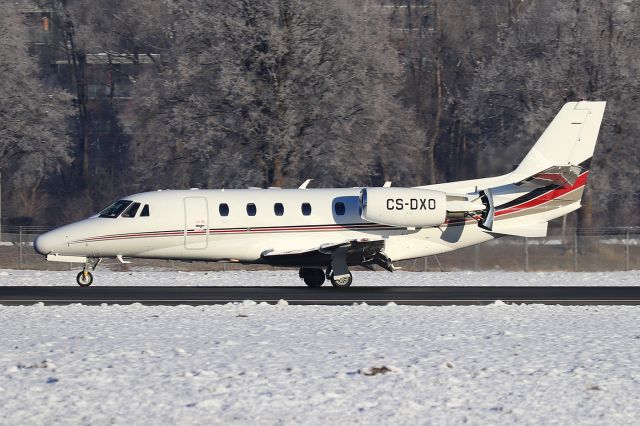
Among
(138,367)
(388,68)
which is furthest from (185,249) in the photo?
(388,68)

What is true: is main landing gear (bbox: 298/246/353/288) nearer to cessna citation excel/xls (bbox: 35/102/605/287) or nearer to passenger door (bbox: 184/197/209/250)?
cessna citation excel/xls (bbox: 35/102/605/287)

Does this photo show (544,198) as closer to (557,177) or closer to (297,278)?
(557,177)

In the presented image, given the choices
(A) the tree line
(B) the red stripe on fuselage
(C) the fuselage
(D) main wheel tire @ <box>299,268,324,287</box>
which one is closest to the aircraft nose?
(C) the fuselage

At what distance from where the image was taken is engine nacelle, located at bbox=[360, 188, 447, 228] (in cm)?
2938

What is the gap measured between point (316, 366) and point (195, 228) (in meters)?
15.4

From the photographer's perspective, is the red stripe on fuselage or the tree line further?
the tree line

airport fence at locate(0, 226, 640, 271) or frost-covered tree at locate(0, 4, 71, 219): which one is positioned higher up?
frost-covered tree at locate(0, 4, 71, 219)

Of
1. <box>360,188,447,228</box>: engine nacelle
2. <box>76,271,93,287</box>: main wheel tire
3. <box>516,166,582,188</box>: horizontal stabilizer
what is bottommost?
<box>76,271,93,287</box>: main wheel tire

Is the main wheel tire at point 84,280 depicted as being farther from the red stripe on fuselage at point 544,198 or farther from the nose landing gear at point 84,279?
the red stripe on fuselage at point 544,198

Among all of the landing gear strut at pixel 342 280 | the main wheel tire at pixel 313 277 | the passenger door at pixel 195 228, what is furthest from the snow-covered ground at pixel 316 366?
the main wheel tire at pixel 313 277

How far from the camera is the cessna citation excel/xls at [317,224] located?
2920 centimetres

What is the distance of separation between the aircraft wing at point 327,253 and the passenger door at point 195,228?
1571 millimetres

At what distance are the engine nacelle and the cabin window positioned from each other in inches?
222

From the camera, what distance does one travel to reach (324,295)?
2583 cm
